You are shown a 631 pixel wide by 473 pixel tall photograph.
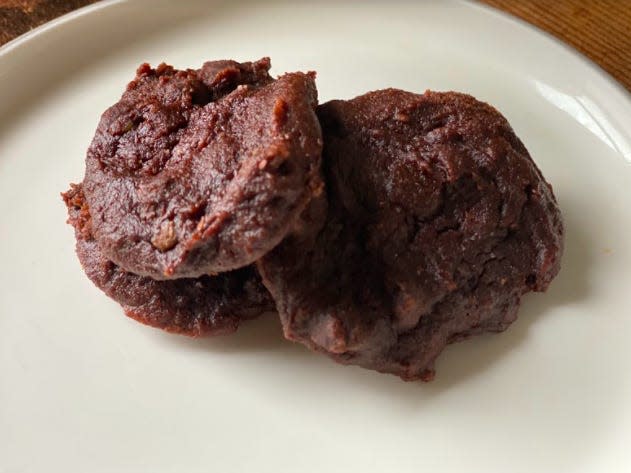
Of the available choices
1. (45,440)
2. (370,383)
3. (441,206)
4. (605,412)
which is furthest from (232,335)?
(605,412)

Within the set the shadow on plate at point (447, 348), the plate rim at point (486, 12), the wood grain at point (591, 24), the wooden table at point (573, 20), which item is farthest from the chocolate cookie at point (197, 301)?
the wood grain at point (591, 24)

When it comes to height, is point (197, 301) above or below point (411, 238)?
below

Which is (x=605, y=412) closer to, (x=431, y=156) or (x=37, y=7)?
(x=431, y=156)

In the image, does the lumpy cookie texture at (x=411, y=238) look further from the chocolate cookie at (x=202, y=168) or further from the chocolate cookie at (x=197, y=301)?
the chocolate cookie at (x=197, y=301)

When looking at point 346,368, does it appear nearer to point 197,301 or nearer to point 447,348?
point 447,348

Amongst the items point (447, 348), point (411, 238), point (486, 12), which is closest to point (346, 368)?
point (447, 348)

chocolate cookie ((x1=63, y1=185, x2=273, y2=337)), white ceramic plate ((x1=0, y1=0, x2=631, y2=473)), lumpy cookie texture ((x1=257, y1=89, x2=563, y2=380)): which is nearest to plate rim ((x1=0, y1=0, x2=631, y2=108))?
white ceramic plate ((x1=0, y1=0, x2=631, y2=473))

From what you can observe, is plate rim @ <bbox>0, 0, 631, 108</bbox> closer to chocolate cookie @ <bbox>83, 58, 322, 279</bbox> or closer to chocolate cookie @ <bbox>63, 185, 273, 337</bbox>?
chocolate cookie @ <bbox>83, 58, 322, 279</bbox>
